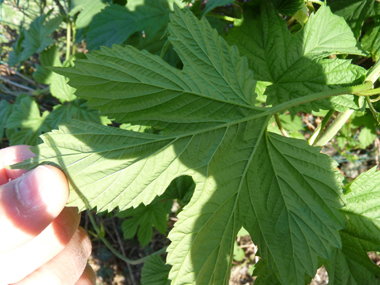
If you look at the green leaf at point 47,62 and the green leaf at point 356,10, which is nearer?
the green leaf at point 356,10

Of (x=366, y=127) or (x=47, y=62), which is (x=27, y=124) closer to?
(x=47, y=62)

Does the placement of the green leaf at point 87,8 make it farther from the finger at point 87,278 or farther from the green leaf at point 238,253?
the green leaf at point 238,253

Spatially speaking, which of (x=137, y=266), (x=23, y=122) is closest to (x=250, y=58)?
(x=23, y=122)

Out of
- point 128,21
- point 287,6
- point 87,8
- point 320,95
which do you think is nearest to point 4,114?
point 87,8

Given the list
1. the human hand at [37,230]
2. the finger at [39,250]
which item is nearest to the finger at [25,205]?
the human hand at [37,230]

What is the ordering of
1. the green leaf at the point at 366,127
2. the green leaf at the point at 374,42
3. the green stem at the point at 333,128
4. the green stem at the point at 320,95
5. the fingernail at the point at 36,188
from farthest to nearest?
the green leaf at the point at 366,127 < the green leaf at the point at 374,42 < the green stem at the point at 333,128 < the green stem at the point at 320,95 < the fingernail at the point at 36,188

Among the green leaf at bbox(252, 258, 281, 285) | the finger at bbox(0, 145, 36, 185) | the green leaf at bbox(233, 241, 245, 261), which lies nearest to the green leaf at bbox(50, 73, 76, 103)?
the finger at bbox(0, 145, 36, 185)
